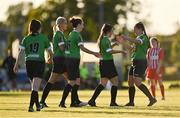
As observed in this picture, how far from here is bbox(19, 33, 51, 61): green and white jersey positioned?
63.6 feet

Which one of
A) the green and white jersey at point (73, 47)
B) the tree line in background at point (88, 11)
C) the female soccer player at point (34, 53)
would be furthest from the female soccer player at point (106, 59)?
the tree line in background at point (88, 11)

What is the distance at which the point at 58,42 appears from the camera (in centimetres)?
2081

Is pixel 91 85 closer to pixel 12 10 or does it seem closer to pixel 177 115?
pixel 177 115

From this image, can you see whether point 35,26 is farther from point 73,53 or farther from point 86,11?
point 86,11

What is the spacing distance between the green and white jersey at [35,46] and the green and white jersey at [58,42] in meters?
1.23

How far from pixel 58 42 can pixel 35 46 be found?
145 centimetres

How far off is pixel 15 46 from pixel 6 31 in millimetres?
133456

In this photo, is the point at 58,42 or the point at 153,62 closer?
the point at 58,42

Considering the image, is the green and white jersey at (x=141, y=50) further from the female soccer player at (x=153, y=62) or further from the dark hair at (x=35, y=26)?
the female soccer player at (x=153, y=62)

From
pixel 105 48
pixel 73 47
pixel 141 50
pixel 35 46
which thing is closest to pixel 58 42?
pixel 73 47

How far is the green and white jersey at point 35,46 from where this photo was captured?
19.4 meters

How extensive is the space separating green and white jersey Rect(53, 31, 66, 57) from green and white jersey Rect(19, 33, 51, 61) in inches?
48.3

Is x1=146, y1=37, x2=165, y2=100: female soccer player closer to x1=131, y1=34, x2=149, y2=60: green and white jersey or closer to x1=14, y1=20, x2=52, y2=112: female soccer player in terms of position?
x1=131, y1=34, x2=149, y2=60: green and white jersey

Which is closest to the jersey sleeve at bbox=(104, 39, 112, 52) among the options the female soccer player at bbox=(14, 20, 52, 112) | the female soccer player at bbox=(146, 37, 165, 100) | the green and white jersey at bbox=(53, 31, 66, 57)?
the green and white jersey at bbox=(53, 31, 66, 57)
